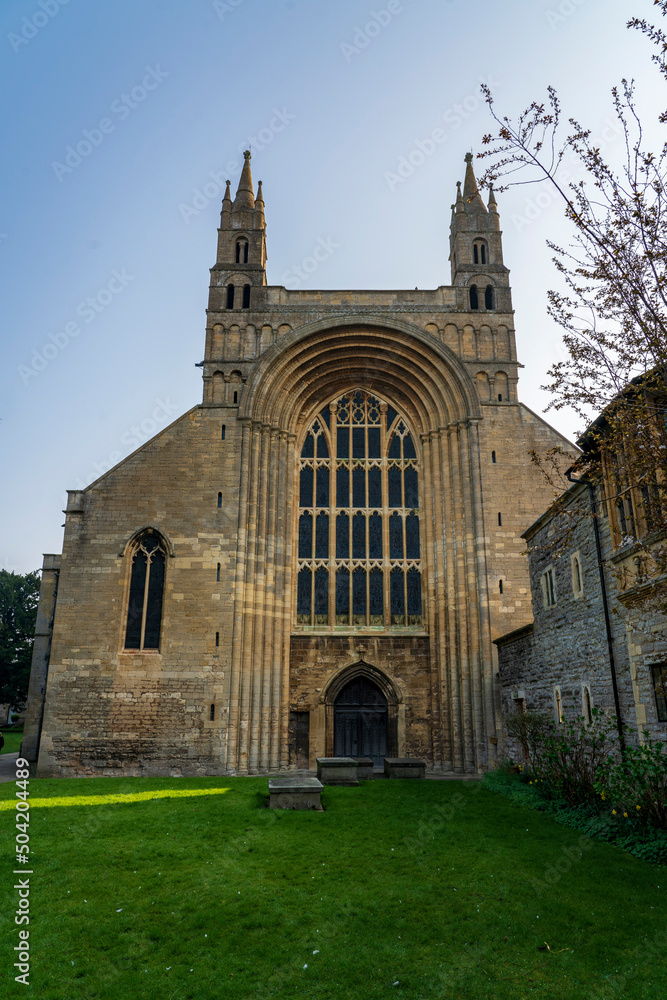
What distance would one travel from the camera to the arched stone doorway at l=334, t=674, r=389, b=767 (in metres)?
20.6

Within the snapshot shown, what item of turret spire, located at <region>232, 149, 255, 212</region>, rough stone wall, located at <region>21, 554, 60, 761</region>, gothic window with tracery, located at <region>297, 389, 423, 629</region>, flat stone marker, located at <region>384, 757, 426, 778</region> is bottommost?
flat stone marker, located at <region>384, 757, 426, 778</region>

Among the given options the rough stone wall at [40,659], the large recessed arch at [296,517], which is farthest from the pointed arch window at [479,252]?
the rough stone wall at [40,659]

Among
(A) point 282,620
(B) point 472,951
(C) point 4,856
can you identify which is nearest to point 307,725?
(A) point 282,620

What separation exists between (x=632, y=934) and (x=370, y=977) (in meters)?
2.72

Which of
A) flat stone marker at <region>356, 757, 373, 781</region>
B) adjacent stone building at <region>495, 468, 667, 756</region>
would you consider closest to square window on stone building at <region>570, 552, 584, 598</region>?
adjacent stone building at <region>495, 468, 667, 756</region>

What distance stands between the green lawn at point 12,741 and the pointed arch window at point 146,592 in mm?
12816

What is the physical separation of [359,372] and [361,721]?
38.5ft

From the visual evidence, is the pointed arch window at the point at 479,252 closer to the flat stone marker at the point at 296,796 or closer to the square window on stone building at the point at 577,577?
the square window on stone building at the point at 577,577

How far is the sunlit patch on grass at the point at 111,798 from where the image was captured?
42.9 feet

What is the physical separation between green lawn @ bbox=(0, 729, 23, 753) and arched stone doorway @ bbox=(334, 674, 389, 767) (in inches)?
625

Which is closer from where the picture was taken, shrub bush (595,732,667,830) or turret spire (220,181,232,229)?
shrub bush (595,732,667,830)

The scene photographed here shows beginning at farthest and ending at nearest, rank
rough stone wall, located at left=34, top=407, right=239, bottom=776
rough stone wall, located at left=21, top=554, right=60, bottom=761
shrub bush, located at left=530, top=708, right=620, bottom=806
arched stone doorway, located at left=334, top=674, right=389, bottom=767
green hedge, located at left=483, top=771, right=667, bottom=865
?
arched stone doorway, located at left=334, top=674, right=389, bottom=767
rough stone wall, located at left=21, top=554, right=60, bottom=761
rough stone wall, located at left=34, top=407, right=239, bottom=776
shrub bush, located at left=530, top=708, right=620, bottom=806
green hedge, located at left=483, top=771, right=667, bottom=865

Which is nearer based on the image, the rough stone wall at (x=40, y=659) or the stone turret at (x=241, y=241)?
the rough stone wall at (x=40, y=659)

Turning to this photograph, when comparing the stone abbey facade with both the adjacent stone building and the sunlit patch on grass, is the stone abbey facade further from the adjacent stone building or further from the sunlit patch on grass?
the adjacent stone building
